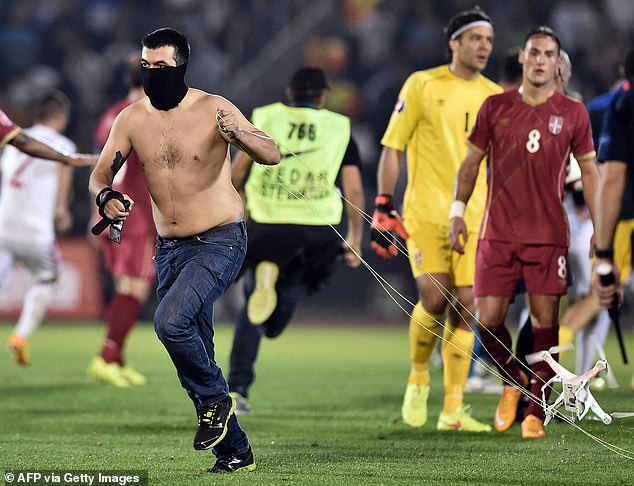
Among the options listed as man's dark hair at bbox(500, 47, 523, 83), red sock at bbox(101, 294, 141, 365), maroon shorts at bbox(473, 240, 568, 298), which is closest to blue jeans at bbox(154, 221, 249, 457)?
maroon shorts at bbox(473, 240, 568, 298)

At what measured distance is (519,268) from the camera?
8.50 m

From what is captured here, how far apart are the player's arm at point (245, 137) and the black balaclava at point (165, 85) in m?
0.34

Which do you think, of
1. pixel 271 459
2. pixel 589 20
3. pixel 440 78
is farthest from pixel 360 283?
pixel 271 459

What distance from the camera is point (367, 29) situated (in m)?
23.0

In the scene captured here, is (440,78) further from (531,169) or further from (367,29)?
(367,29)

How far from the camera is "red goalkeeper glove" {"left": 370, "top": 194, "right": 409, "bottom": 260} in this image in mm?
8969

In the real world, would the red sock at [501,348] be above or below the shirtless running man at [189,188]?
below

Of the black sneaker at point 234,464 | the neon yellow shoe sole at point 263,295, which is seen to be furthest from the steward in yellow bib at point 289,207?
the black sneaker at point 234,464

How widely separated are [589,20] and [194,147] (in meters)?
16.8

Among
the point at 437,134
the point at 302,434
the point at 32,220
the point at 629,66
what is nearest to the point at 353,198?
the point at 437,134

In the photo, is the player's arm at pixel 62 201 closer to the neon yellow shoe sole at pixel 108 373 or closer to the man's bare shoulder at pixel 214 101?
the neon yellow shoe sole at pixel 108 373

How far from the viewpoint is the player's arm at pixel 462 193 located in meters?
8.52

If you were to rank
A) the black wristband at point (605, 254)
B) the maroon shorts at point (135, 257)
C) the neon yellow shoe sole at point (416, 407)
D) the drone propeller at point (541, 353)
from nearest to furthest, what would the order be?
the black wristband at point (605, 254), the drone propeller at point (541, 353), the neon yellow shoe sole at point (416, 407), the maroon shorts at point (135, 257)

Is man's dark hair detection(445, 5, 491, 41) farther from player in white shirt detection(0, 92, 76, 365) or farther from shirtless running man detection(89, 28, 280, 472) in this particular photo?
player in white shirt detection(0, 92, 76, 365)
